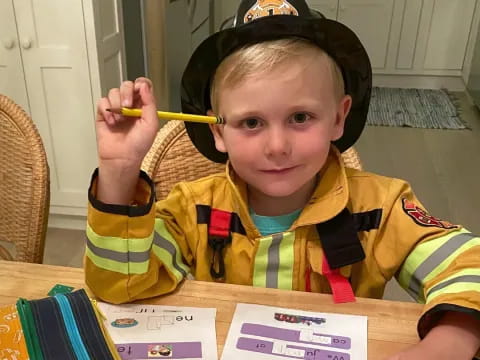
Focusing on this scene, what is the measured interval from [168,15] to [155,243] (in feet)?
7.30

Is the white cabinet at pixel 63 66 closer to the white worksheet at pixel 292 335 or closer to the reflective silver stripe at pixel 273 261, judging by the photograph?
the reflective silver stripe at pixel 273 261

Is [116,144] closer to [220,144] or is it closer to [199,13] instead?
[220,144]

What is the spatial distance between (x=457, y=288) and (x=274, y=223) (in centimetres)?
34

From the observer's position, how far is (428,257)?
0.87m

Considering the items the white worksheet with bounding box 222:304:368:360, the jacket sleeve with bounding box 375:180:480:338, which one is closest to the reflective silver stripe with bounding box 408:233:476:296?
the jacket sleeve with bounding box 375:180:480:338

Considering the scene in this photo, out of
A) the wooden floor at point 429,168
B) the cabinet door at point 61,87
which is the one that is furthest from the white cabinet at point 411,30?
the cabinet door at point 61,87

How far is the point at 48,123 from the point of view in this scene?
7.87 feet

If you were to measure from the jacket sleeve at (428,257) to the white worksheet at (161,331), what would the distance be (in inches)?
11.7

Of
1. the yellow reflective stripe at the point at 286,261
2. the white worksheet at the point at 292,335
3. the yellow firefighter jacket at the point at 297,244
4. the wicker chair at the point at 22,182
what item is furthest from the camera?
the wicker chair at the point at 22,182

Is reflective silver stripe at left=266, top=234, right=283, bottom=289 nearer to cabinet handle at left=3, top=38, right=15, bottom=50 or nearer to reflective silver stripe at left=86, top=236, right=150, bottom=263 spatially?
reflective silver stripe at left=86, top=236, right=150, bottom=263

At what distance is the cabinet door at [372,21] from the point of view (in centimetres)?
455

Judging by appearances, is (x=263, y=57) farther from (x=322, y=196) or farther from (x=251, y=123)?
(x=322, y=196)

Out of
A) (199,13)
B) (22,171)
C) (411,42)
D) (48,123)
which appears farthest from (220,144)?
(411,42)

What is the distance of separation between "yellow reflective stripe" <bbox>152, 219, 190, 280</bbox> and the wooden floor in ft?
4.55
